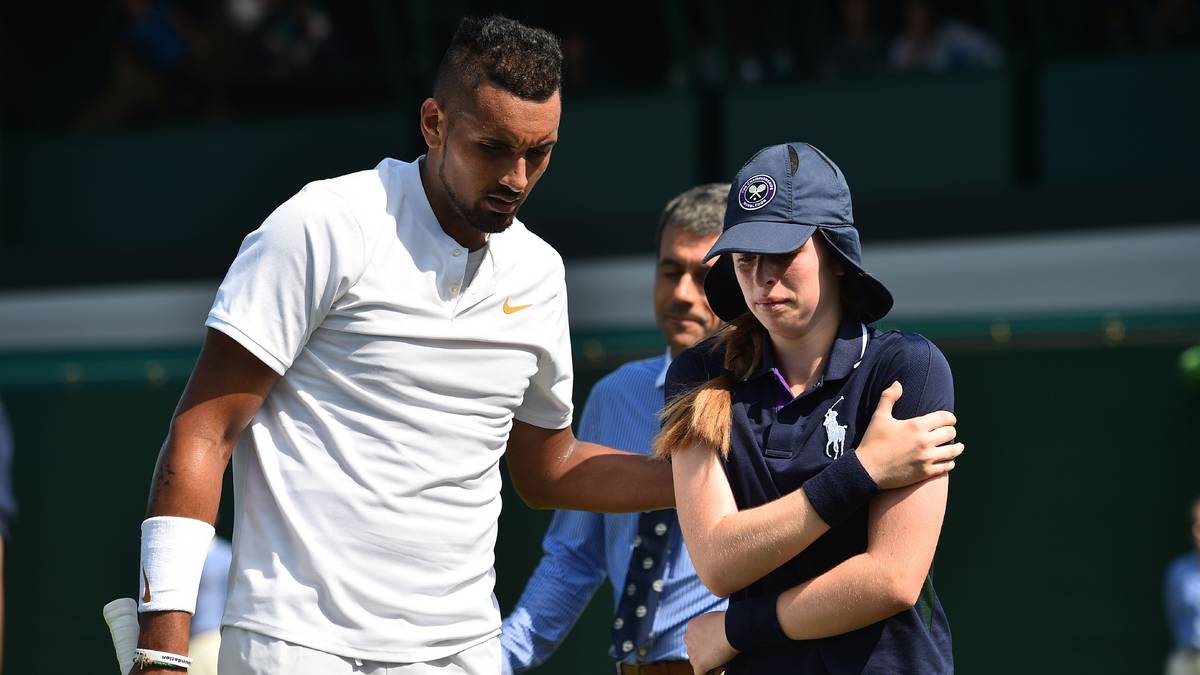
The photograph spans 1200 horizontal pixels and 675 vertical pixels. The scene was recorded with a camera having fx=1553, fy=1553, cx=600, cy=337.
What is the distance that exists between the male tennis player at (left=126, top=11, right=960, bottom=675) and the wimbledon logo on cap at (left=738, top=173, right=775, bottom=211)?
1.16 ft

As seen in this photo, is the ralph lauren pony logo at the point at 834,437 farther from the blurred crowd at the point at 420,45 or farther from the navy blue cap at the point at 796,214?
the blurred crowd at the point at 420,45

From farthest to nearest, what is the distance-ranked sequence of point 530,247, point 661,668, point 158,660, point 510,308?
point 661,668
point 530,247
point 510,308
point 158,660

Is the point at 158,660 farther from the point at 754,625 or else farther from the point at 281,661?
the point at 754,625

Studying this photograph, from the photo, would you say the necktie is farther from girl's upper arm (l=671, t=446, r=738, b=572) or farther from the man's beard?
the man's beard

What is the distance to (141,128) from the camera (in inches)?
462

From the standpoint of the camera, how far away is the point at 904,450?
241cm

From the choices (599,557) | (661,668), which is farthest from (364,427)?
(599,557)

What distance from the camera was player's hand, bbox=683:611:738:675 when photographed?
2.58 meters

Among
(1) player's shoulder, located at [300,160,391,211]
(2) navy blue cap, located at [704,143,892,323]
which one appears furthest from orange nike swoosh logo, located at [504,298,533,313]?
(2) navy blue cap, located at [704,143,892,323]

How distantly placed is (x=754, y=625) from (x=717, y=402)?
1.21ft

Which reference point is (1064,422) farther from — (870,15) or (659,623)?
(659,623)

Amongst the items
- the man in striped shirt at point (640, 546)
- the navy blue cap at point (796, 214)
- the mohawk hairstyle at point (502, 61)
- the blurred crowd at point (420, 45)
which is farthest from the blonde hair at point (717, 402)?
the blurred crowd at point (420, 45)

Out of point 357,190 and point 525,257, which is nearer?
point 357,190

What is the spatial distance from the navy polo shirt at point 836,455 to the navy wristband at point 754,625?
0.04 ft
